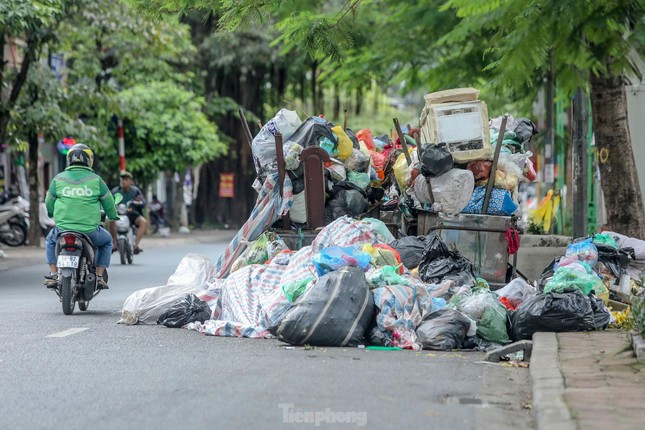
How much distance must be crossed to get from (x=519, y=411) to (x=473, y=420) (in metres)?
0.50

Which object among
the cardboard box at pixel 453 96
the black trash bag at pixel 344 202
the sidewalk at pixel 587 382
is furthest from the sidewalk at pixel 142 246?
the sidewalk at pixel 587 382

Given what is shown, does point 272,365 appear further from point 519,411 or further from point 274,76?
point 274,76

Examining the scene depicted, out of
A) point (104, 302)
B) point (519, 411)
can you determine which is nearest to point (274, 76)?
point (104, 302)

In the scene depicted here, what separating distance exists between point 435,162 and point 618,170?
3009 millimetres

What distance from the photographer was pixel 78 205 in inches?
493

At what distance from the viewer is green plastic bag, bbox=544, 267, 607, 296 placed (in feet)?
34.0

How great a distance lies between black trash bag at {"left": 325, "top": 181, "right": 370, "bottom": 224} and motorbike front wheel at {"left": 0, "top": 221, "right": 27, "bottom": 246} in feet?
55.1

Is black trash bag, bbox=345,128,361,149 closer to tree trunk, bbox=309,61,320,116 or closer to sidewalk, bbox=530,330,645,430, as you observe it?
sidewalk, bbox=530,330,645,430

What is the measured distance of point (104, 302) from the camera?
46.8 ft

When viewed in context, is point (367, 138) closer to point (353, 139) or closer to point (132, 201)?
point (353, 139)

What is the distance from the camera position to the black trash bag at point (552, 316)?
9.91 m

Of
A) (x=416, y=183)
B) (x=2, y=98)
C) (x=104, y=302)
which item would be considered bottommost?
(x=104, y=302)

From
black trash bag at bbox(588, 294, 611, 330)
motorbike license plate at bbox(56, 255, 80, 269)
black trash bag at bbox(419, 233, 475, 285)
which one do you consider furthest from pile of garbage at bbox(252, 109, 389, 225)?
black trash bag at bbox(588, 294, 611, 330)

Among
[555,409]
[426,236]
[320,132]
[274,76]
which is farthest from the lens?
[274,76]
